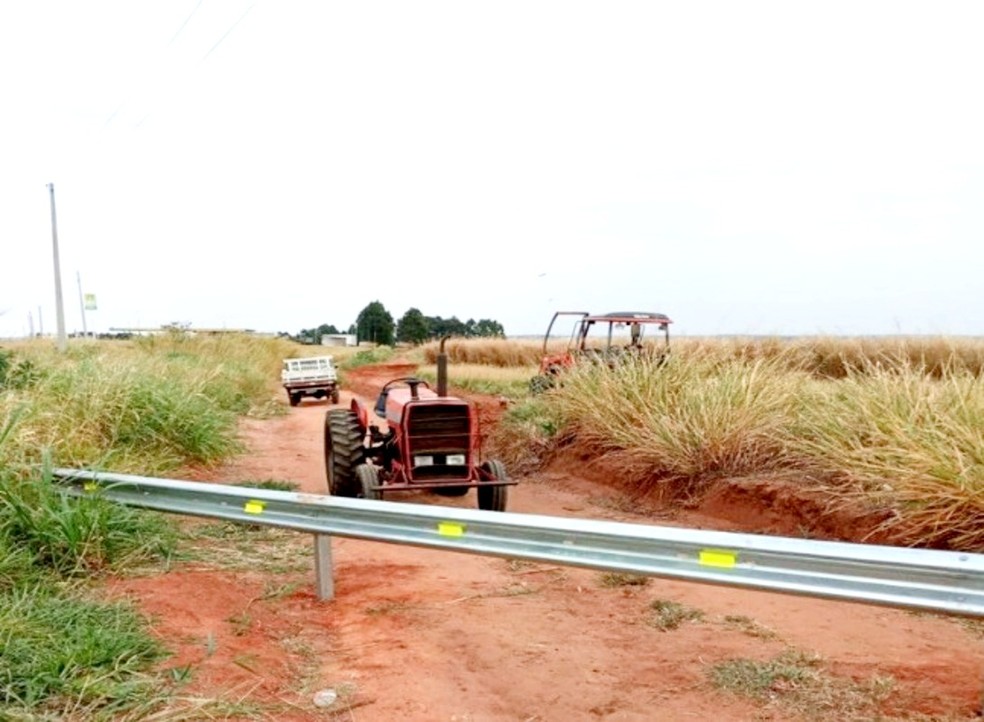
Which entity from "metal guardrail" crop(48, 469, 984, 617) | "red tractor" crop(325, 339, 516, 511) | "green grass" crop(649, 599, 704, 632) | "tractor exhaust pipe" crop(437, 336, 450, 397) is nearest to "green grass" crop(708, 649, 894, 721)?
"green grass" crop(649, 599, 704, 632)

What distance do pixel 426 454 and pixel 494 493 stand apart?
2.34ft

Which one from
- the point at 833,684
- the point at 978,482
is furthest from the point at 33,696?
the point at 978,482

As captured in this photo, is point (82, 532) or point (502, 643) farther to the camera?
point (82, 532)

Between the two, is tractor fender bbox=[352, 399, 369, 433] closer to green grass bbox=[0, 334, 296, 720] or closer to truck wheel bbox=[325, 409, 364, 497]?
truck wheel bbox=[325, 409, 364, 497]

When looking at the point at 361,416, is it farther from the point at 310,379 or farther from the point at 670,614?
the point at 310,379

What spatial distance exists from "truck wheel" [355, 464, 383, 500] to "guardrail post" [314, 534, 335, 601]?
2.10m

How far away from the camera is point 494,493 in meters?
7.71

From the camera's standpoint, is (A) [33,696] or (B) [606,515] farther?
(B) [606,515]

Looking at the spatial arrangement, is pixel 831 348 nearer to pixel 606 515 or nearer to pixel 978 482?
pixel 606 515

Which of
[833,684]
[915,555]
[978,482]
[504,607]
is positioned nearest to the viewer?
[915,555]

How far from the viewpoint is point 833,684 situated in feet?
13.6

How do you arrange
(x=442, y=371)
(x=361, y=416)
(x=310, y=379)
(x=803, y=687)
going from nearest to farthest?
(x=803, y=687), (x=442, y=371), (x=361, y=416), (x=310, y=379)

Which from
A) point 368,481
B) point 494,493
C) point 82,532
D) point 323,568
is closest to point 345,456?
point 368,481

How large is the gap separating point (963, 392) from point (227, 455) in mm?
7429
